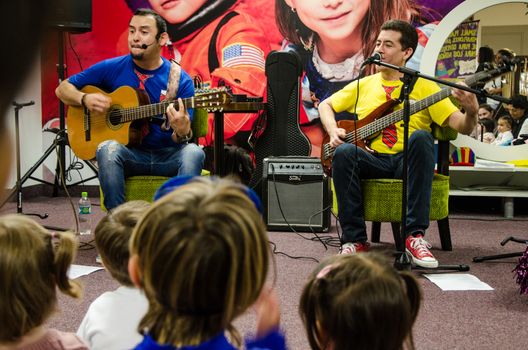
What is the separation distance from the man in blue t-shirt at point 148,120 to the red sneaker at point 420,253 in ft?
3.33

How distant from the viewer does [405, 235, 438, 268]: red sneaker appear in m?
2.29

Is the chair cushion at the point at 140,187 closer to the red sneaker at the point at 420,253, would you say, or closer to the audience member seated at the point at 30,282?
the red sneaker at the point at 420,253

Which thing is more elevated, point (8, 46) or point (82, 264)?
point (8, 46)

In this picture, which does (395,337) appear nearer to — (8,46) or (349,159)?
(8,46)

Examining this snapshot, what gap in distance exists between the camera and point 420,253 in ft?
7.66

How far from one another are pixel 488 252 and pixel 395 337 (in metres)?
2.14

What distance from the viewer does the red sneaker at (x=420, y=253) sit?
7.53 ft

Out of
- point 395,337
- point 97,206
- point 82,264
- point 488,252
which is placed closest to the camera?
point 395,337

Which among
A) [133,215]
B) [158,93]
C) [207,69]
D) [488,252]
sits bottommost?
[488,252]

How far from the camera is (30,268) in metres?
0.88

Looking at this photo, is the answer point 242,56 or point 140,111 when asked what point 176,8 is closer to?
point 242,56

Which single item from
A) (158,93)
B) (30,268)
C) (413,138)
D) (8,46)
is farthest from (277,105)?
(8,46)

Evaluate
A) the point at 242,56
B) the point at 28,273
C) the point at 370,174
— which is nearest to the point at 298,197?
the point at 370,174

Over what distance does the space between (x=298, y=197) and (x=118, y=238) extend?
2.23 meters
